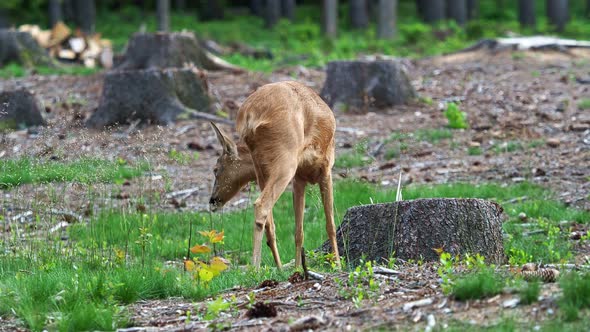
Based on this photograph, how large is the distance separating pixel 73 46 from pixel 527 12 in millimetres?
19520

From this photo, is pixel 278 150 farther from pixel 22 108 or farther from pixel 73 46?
pixel 73 46

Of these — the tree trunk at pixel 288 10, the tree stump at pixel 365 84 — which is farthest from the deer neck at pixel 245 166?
the tree trunk at pixel 288 10

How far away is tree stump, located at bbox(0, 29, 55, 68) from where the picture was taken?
81.8 feet

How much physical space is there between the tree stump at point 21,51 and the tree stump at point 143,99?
30.3 ft

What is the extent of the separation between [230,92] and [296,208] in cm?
1042

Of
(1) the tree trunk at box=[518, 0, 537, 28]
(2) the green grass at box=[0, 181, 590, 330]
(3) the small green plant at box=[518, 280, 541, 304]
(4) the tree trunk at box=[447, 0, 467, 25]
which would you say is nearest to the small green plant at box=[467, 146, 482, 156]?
(2) the green grass at box=[0, 181, 590, 330]

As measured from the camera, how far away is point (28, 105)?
53.8 feet

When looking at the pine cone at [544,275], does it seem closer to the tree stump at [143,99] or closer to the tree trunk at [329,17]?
the tree stump at [143,99]

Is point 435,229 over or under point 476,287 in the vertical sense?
under

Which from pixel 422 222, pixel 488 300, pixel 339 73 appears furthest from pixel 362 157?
pixel 488 300

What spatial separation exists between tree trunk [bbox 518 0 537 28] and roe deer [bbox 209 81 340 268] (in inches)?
1261

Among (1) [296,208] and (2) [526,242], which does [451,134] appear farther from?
(1) [296,208]

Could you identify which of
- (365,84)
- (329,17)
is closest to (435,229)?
(365,84)

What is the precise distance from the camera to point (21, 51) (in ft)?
82.2
